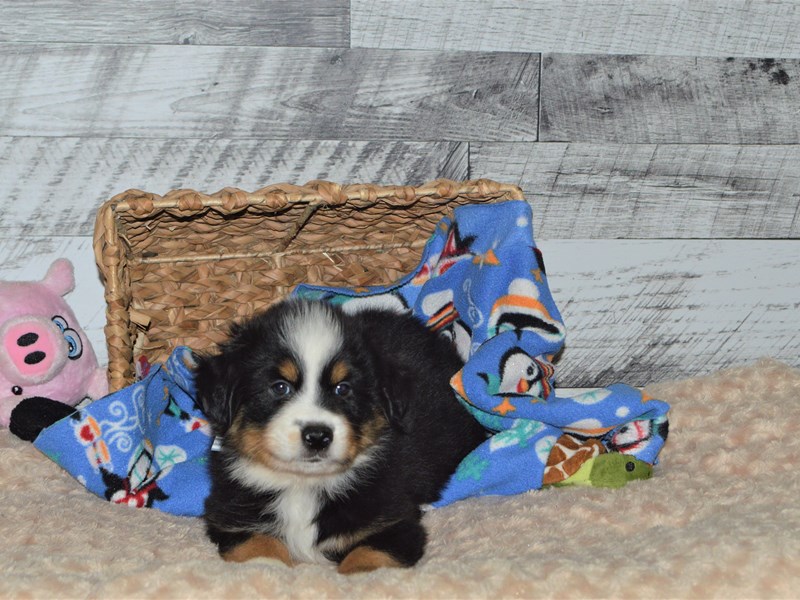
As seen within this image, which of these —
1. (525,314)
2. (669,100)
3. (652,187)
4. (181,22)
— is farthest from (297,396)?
(669,100)

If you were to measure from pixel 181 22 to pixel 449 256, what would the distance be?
1.18 meters

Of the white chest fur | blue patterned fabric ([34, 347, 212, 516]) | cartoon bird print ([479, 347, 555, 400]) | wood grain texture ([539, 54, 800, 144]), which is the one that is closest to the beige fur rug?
blue patterned fabric ([34, 347, 212, 516])

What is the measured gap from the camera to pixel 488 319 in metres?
2.93

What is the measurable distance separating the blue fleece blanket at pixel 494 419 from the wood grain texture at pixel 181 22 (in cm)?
88

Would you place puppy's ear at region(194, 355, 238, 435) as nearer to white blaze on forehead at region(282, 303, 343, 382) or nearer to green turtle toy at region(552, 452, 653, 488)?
white blaze on forehead at region(282, 303, 343, 382)

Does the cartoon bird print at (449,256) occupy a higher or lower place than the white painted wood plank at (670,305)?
higher

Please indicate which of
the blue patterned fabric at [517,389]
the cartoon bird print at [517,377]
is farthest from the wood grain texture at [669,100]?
the cartoon bird print at [517,377]

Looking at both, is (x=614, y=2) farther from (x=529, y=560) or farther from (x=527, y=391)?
(x=529, y=560)

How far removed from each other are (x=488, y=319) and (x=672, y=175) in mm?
1150

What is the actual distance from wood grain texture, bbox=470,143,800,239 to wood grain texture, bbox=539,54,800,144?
5 cm

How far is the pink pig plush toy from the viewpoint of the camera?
2986mm

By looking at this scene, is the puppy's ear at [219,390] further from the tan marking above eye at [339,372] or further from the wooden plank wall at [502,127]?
the wooden plank wall at [502,127]

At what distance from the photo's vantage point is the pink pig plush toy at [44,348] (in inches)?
118

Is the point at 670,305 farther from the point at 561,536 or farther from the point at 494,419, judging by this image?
the point at 561,536
